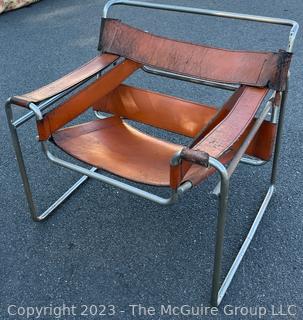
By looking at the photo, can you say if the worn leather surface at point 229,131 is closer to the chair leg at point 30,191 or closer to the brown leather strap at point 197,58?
the brown leather strap at point 197,58

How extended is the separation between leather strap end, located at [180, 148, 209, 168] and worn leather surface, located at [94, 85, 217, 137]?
1.61 feet

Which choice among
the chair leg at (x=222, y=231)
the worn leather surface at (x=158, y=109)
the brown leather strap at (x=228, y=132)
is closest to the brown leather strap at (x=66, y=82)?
the worn leather surface at (x=158, y=109)

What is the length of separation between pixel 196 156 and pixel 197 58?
0.59 m

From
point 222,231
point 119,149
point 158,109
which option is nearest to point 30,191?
point 119,149

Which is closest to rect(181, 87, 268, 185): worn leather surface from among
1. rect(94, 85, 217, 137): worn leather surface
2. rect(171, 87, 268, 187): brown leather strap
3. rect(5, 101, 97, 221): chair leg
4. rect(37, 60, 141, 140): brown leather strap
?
rect(171, 87, 268, 187): brown leather strap

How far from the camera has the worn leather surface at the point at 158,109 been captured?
1.52m

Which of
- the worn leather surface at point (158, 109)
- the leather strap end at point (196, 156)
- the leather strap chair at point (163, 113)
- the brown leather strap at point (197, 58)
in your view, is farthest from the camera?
the worn leather surface at point (158, 109)

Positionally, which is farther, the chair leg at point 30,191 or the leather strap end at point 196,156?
the chair leg at point 30,191

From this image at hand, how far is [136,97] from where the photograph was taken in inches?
63.1

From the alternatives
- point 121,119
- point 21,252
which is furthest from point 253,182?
point 21,252

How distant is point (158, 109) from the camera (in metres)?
1.58

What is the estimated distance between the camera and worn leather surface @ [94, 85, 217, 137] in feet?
4.98

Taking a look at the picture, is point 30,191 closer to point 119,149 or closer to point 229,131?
point 119,149

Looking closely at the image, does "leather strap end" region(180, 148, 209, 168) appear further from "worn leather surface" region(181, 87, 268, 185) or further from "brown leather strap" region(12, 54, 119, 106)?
"brown leather strap" region(12, 54, 119, 106)
